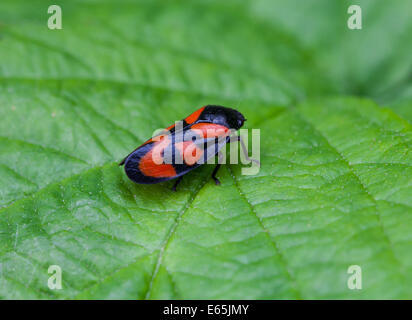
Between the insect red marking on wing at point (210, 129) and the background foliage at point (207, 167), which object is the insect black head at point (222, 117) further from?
the background foliage at point (207, 167)

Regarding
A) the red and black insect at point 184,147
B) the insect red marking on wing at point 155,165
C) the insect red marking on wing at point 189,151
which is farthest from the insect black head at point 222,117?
the insect red marking on wing at point 155,165

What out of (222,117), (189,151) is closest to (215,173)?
(189,151)

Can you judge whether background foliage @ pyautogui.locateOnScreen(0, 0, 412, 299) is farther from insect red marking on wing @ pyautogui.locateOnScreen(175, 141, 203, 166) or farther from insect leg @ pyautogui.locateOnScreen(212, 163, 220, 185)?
insect red marking on wing @ pyautogui.locateOnScreen(175, 141, 203, 166)

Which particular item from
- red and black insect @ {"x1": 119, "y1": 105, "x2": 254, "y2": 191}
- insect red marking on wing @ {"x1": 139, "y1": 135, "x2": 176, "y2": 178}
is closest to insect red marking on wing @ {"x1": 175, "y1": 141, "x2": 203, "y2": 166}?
red and black insect @ {"x1": 119, "y1": 105, "x2": 254, "y2": 191}

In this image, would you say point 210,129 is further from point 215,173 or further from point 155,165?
point 155,165

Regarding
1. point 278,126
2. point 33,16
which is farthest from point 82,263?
point 33,16

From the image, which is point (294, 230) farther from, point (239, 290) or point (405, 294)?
point (405, 294)

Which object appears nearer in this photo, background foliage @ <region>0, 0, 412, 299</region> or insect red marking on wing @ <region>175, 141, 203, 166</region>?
background foliage @ <region>0, 0, 412, 299</region>
